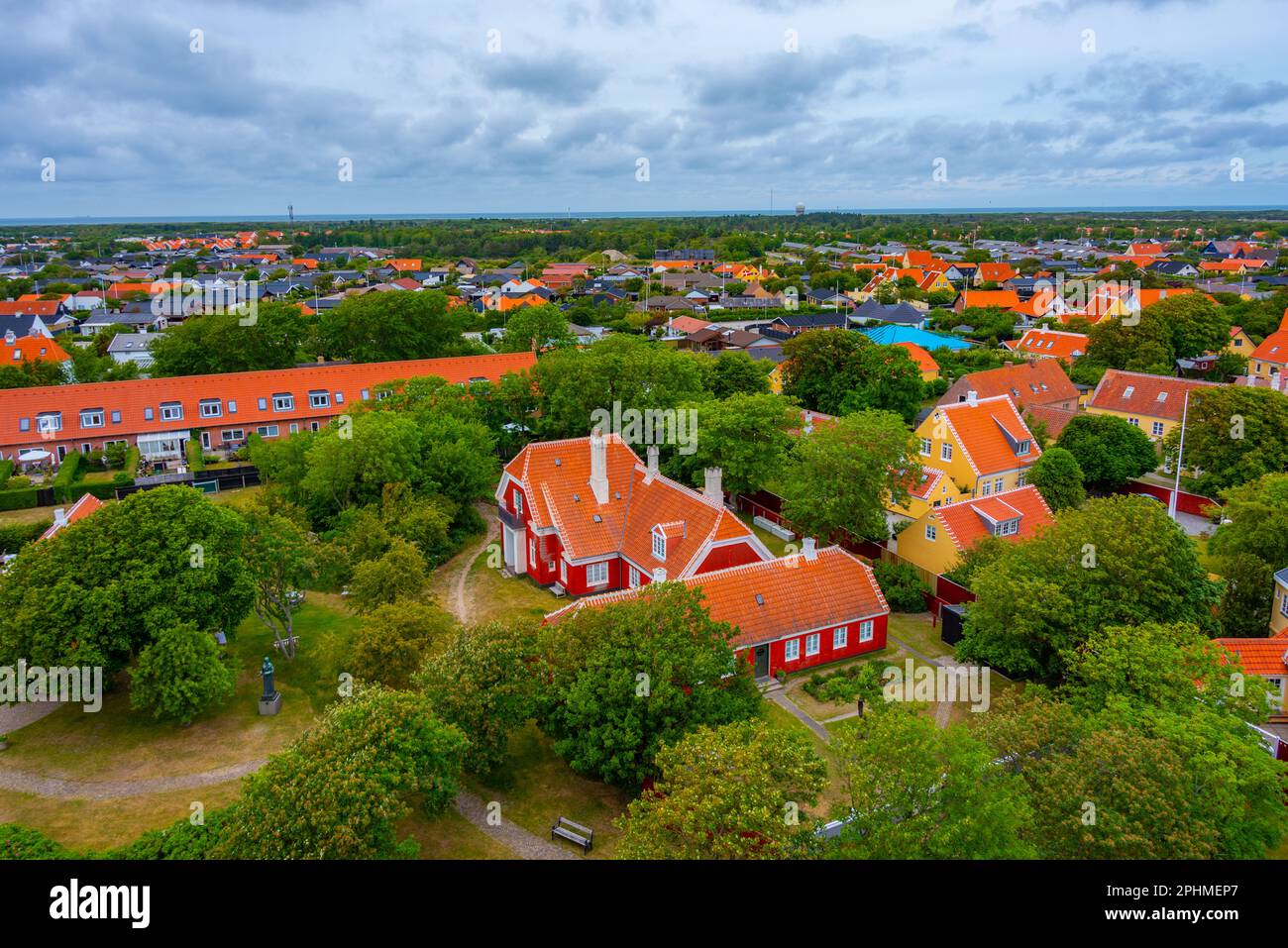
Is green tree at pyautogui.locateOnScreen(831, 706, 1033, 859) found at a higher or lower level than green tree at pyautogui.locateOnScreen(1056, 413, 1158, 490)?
lower

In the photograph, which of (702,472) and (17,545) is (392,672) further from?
(17,545)

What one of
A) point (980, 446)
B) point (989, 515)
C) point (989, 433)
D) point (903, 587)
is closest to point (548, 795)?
point (903, 587)

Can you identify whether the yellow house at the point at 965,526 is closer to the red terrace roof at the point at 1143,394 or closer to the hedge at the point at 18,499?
the red terrace roof at the point at 1143,394

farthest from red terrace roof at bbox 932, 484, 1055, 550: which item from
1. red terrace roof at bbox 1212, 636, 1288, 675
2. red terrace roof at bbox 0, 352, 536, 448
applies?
red terrace roof at bbox 0, 352, 536, 448

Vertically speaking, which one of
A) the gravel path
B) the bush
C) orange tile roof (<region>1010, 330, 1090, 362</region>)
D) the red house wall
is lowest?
the gravel path

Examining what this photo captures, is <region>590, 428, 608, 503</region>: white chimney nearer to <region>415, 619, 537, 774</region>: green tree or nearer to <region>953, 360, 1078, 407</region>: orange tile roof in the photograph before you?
<region>415, 619, 537, 774</region>: green tree

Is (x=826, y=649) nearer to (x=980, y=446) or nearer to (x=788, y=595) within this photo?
(x=788, y=595)
